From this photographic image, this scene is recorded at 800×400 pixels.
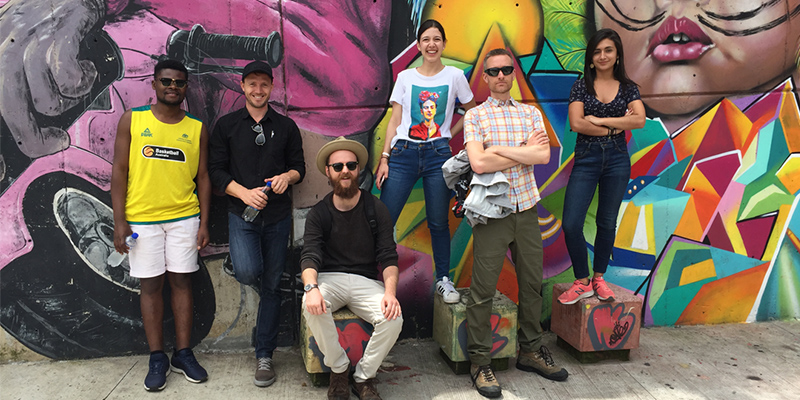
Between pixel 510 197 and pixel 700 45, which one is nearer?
pixel 510 197

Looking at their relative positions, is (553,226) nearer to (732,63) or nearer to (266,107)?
(732,63)

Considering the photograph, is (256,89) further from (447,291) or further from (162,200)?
(447,291)

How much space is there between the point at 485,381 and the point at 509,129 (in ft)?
5.80

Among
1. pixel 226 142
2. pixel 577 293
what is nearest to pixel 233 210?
pixel 226 142

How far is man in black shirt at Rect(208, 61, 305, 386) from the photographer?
3.88 m

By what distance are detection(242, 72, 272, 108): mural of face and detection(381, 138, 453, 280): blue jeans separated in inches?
40.9

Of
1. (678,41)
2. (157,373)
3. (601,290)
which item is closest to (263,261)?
(157,373)

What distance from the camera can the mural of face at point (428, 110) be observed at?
407cm

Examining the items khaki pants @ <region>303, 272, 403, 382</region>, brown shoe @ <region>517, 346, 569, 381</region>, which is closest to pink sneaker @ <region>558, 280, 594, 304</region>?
brown shoe @ <region>517, 346, 569, 381</region>

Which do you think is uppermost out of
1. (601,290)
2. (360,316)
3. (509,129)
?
(509,129)

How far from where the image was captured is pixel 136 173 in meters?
3.82

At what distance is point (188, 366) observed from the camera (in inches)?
156

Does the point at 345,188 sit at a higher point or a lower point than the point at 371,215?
higher

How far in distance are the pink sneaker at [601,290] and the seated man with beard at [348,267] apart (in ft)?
5.63
